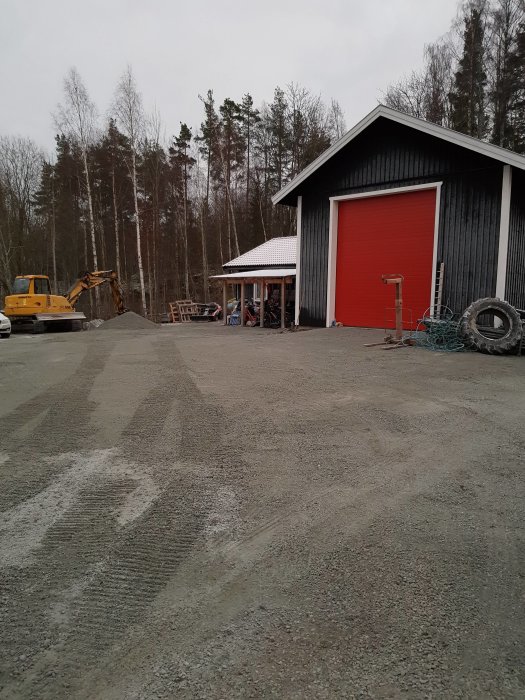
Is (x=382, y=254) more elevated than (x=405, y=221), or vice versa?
(x=405, y=221)

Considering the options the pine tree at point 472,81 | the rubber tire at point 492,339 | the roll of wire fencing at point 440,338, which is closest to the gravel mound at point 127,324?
the roll of wire fencing at point 440,338

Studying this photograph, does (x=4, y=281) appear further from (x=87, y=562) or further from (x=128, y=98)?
(x=87, y=562)

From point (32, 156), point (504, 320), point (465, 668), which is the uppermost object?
point (32, 156)

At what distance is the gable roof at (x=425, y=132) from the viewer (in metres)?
11.2

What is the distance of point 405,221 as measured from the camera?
13.5m

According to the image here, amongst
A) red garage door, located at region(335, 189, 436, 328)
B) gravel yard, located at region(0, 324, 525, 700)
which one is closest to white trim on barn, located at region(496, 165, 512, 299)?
red garage door, located at region(335, 189, 436, 328)

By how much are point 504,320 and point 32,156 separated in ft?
129

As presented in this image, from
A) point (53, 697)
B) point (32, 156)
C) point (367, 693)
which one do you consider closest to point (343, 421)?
point (367, 693)

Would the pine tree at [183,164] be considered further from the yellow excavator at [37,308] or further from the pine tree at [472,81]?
the pine tree at [472,81]

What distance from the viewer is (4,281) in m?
33.0

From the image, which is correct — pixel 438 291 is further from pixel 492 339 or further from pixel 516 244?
pixel 492 339

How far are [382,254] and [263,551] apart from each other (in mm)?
12585

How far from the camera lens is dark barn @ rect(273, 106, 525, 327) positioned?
11.9 metres

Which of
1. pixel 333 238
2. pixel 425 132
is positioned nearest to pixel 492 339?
pixel 425 132
